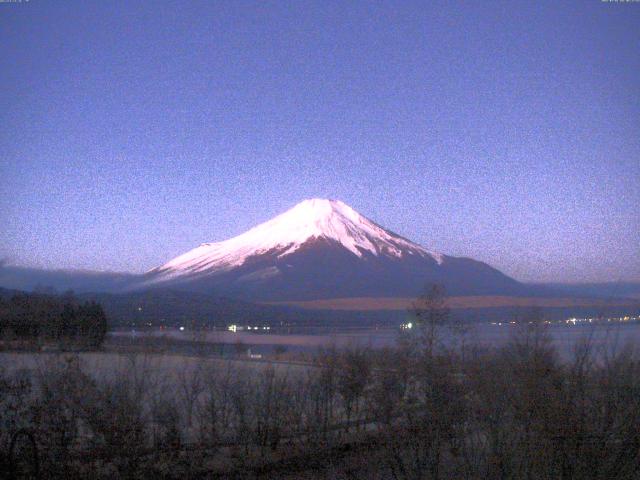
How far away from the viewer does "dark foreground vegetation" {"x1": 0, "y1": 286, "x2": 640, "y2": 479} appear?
538 cm

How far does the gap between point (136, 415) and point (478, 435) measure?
Answer: 17.4 ft

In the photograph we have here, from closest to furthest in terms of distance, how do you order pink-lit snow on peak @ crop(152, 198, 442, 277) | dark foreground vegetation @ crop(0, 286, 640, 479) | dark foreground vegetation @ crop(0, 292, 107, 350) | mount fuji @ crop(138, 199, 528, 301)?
dark foreground vegetation @ crop(0, 286, 640, 479) < dark foreground vegetation @ crop(0, 292, 107, 350) < mount fuji @ crop(138, 199, 528, 301) < pink-lit snow on peak @ crop(152, 198, 442, 277)

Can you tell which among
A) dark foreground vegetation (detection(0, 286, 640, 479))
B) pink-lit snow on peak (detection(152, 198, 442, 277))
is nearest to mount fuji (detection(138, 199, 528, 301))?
pink-lit snow on peak (detection(152, 198, 442, 277))

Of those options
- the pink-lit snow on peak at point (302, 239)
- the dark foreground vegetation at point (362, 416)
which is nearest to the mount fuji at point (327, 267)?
the pink-lit snow on peak at point (302, 239)

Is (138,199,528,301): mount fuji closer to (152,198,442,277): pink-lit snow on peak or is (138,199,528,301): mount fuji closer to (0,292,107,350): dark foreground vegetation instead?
(152,198,442,277): pink-lit snow on peak

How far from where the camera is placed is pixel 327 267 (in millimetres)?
75750

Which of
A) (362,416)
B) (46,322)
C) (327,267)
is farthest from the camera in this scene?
(327,267)

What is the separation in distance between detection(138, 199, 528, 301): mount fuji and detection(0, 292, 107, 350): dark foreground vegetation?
1378 inches

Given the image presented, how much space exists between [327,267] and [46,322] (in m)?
53.4

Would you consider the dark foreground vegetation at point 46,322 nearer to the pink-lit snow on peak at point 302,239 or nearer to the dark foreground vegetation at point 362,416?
the dark foreground vegetation at point 362,416

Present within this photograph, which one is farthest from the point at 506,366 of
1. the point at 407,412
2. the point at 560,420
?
the point at 560,420

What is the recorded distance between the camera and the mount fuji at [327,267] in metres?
66.8

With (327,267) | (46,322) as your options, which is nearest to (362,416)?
(46,322)

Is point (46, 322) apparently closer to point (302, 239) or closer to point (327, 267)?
point (327, 267)
